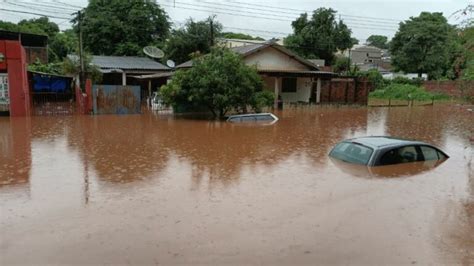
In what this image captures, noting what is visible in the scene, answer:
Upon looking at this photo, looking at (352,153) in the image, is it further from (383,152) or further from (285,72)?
(285,72)

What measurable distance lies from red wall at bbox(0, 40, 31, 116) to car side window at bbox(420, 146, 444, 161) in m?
20.5

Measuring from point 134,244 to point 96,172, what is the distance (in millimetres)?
5303

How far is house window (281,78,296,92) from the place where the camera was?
1403 inches

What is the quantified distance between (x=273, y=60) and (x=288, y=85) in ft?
9.70

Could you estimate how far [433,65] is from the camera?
50.6 m

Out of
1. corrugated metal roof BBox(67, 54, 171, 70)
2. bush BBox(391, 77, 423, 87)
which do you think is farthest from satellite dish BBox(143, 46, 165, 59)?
bush BBox(391, 77, 423, 87)

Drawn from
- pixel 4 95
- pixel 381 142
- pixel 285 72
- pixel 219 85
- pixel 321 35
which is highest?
pixel 321 35

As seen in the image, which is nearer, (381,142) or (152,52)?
(381,142)

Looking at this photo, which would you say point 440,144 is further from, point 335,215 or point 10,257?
point 10,257

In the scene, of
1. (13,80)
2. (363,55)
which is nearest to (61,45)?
(13,80)

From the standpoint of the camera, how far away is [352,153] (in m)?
12.4

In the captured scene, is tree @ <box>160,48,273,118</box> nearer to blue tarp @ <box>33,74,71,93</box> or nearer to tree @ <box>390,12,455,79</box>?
blue tarp @ <box>33,74,71,93</box>

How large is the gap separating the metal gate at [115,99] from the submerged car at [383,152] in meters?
16.0

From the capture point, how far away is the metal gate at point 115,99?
82.2ft
